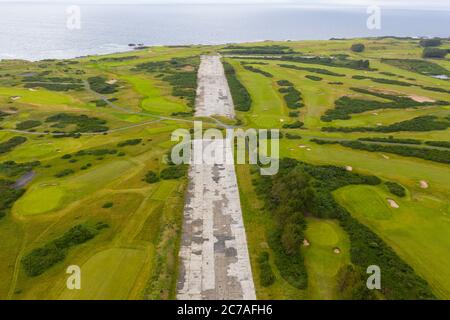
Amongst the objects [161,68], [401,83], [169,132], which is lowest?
[169,132]

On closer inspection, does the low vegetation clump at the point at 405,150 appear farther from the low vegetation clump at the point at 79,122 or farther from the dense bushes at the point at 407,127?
the low vegetation clump at the point at 79,122

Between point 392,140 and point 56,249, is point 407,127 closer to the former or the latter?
point 392,140

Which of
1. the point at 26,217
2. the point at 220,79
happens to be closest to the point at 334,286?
the point at 26,217

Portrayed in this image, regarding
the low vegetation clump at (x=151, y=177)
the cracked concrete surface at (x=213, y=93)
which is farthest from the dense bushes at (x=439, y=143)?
the low vegetation clump at (x=151, y=177)

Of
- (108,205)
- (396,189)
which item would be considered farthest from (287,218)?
(108,205)
